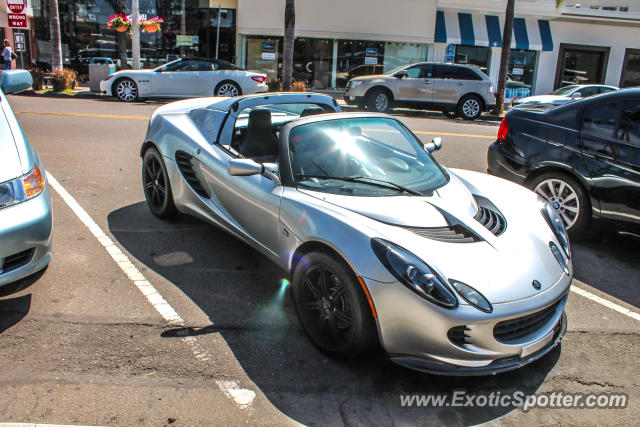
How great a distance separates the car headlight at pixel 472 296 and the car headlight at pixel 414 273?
0.18 ft

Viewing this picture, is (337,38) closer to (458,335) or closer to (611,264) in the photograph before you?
(611,264)

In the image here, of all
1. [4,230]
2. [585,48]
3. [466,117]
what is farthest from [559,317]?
[585,48]

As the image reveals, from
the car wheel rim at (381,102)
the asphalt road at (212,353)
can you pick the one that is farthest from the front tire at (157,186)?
the car wheel rim at (381,102)

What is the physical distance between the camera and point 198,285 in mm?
4238

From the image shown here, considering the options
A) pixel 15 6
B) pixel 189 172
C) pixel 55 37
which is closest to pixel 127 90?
pixel 15 6

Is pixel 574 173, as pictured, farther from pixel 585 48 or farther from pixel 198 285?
pixel 585 48

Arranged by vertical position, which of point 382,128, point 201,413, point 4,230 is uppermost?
point 382,128

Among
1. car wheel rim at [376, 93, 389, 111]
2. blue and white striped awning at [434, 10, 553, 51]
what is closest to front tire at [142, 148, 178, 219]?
car wheel rim at [376, 93, 389, 111]

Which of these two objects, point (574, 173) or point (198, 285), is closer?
point (198, 285)

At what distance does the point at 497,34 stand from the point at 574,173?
68.8 feet

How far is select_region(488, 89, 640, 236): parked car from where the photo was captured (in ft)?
16.5

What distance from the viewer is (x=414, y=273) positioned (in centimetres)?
289

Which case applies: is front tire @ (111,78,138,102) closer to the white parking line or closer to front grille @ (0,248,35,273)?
the white parking line

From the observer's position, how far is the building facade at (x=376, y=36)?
23328mm
